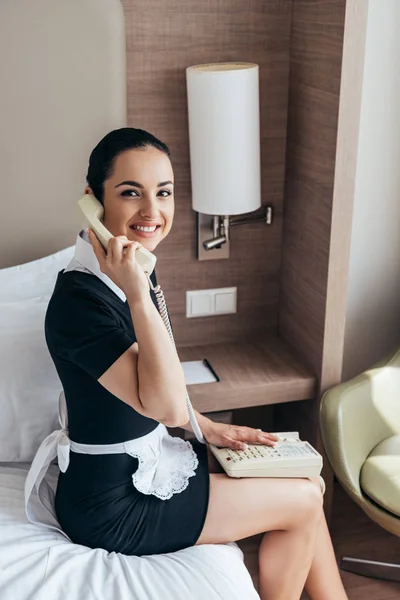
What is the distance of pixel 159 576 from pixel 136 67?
1.37m

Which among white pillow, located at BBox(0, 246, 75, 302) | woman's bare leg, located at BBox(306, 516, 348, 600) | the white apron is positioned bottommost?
woman's bare leg, located at BBox(306, 516, 348, 600)

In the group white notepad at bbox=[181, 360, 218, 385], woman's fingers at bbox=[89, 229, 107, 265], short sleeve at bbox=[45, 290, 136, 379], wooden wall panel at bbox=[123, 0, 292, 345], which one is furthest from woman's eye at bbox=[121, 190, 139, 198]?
white notepad at bbox=[181, 360, 218, 385]

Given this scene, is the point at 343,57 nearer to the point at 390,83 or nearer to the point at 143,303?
the point at 390,83

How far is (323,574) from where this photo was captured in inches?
74.0

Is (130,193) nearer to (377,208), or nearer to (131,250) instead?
(131,250)

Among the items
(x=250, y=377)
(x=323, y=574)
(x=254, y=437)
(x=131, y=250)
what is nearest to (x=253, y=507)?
(x=254, y=437)

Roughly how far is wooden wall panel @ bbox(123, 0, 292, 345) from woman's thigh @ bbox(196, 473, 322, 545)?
79 centimetres

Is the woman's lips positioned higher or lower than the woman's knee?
higher

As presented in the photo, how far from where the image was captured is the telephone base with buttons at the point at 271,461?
1778 mm

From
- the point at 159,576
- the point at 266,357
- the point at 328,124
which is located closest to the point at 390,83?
the point at 328,124

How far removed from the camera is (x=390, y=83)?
2398 millimetres

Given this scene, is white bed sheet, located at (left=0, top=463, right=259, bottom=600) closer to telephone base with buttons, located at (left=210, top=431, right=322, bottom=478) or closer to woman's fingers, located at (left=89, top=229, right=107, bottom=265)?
telephone base with buttons, located at (left=210, top=431, right=322, bottom=478)

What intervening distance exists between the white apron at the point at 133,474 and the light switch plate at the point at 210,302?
0.65m

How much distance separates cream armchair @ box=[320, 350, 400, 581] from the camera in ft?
6.51
